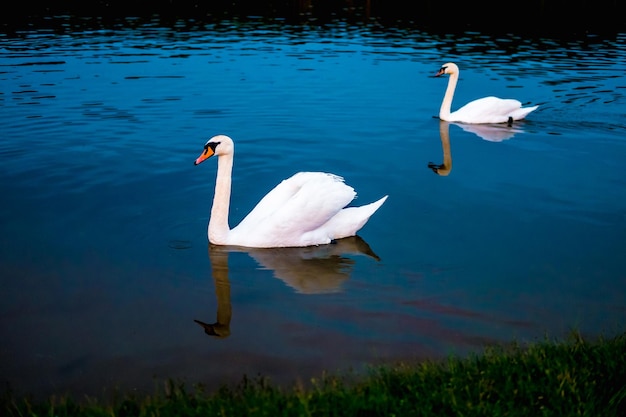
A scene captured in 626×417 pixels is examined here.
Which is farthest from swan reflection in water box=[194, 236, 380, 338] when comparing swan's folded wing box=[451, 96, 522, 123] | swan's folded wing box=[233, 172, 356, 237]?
swan's folded wing box=[451, 96, 522, 123]

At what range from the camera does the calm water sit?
22.9 ft

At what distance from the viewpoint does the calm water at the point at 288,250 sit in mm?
6965

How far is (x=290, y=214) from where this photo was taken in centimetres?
910

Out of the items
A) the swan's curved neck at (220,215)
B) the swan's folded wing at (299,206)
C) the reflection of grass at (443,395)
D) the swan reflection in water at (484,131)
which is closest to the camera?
the reflection of grass at (443,395)

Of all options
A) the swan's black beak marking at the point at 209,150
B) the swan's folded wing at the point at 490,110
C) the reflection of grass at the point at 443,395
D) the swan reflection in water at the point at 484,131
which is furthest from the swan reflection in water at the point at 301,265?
the swan's folded wing at the point at 490,110

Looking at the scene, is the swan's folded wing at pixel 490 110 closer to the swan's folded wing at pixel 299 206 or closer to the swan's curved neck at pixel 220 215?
the swan's folded wing at pixel 299 206

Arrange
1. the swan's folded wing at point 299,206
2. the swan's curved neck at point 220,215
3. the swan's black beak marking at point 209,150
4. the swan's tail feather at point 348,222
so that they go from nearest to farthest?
the swan's folded wing at point 299,206
the swan's curved neck at point 220,215
the swan's black beak marking at point 209,150
the swan's tail feather at point 348,222

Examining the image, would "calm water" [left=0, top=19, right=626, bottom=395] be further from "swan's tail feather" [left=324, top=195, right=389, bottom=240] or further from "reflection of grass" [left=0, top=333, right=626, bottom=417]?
"reflection of grass" [left=0, top=333, right=626, bottom=417]

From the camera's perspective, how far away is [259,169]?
12828 mm

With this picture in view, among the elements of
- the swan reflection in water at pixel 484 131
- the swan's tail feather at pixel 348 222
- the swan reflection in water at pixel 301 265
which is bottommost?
the swan reflection in water at pixel 484 131

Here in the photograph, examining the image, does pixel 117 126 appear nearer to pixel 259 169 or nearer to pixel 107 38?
pixel 259 169

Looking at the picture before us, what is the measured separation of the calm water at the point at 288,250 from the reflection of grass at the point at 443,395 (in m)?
0.74

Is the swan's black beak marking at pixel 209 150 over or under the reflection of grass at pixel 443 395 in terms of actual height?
over

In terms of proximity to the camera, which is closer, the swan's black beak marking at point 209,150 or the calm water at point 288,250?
the calm water at point 288,250
